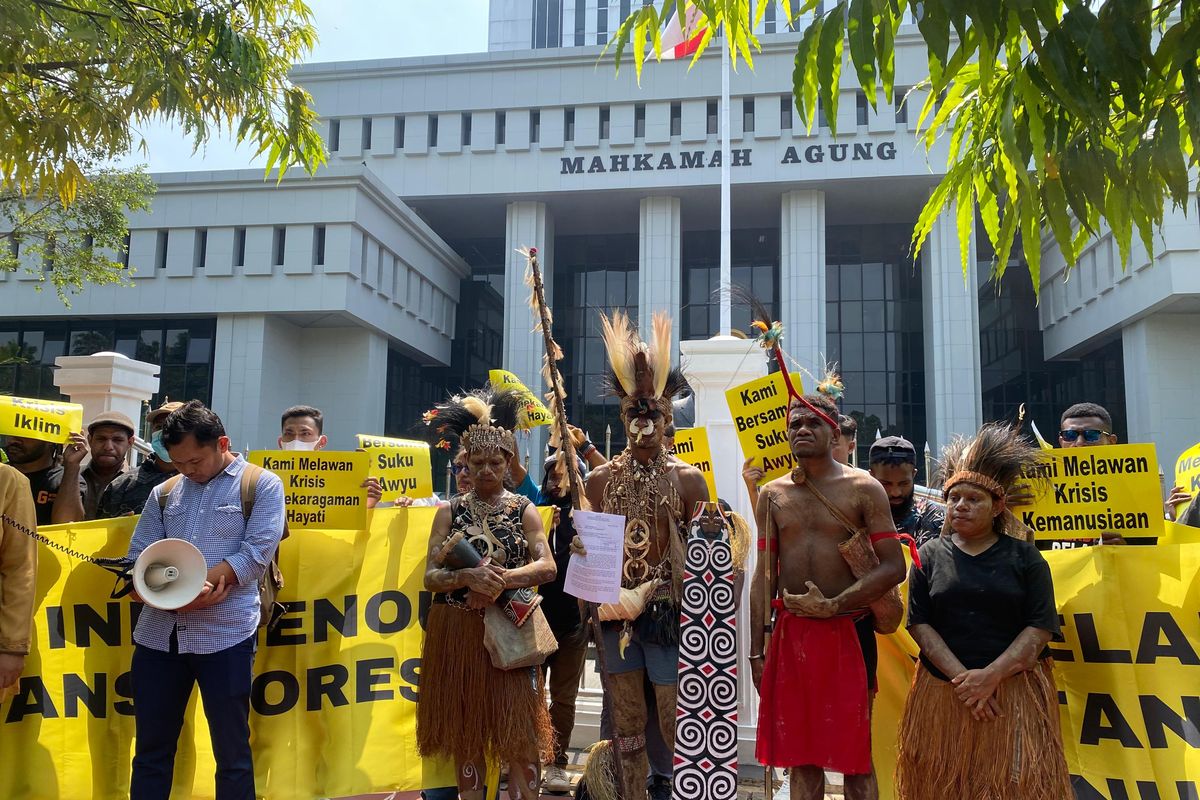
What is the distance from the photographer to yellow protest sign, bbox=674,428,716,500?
543cm

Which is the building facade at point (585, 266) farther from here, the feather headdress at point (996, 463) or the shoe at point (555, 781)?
the feather headdress at point (996, 463)

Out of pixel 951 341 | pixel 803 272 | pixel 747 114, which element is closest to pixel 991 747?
pixel 803 272

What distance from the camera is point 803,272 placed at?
30.2 m

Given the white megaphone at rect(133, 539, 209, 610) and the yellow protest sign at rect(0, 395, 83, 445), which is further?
the yellow protest sign at rect(0, 395, 83, 445)

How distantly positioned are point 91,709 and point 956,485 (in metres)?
4.59

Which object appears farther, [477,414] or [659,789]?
[477,414]

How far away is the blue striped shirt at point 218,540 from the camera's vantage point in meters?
4.00

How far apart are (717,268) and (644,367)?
3080cm

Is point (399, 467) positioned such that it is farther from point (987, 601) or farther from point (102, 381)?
point (102, 381)

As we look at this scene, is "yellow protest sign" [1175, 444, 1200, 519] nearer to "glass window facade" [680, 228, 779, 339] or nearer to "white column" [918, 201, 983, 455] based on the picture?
"white column" [918, 201, 983, 455]

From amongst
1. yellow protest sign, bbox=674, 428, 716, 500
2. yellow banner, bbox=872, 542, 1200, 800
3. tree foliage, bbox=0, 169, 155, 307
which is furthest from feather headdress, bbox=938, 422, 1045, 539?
tree foliage, bbox=0, 169, 155, 307

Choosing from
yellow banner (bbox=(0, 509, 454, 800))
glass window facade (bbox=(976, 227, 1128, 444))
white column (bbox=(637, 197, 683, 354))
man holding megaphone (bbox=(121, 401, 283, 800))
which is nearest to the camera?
man holding megaphone (bbox=(121, 401, 283, 800))

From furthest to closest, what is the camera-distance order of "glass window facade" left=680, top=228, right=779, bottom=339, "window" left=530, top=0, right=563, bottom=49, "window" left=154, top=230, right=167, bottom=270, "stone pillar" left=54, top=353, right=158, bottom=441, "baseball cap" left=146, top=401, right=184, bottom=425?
1. "window" left=530, top=0, right=563, bottom=49
2. "glass window facade" left=680, top=228, right=779, bottom=339
3. "window" left=154, top=230, right=167, bottom=270
4. "stone pillar" left=54, top=353, right=158, bottom=441
5. "baseball cap" left=146, top=401, right=184, bottom=425

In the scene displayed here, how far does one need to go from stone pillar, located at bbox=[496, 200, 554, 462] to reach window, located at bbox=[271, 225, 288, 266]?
746 cm
